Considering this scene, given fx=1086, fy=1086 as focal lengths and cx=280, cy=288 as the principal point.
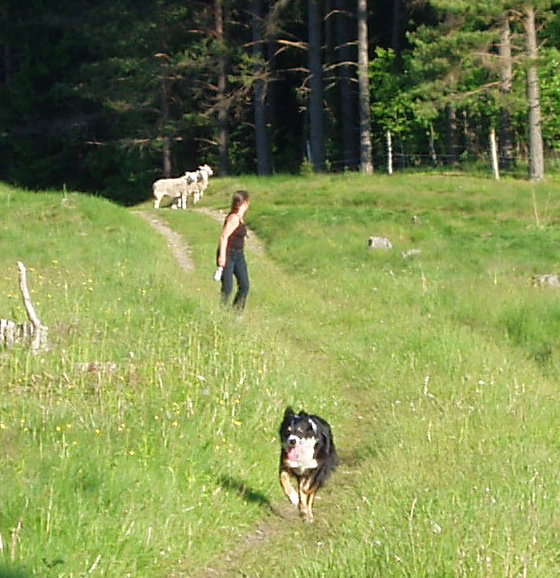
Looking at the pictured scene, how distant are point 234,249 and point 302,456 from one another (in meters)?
6.60

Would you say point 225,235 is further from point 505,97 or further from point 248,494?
point 505,97

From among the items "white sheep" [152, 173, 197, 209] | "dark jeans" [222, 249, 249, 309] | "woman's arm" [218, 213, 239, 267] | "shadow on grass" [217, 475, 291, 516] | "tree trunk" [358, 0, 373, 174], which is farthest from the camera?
"tree trunk" [358, 0, 373, 174]

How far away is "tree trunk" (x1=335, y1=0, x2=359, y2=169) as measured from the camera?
142ft

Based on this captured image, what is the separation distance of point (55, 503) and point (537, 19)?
111 feet

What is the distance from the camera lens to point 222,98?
43.8 m

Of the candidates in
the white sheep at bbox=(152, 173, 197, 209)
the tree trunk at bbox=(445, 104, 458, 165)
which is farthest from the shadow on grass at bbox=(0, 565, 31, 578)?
the tree trunk at bbox=(445, 104, 458, 165)

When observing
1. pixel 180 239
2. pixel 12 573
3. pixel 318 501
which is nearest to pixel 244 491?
pixel 318 501

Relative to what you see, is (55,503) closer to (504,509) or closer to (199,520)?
(199,520)

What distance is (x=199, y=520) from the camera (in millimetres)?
7348

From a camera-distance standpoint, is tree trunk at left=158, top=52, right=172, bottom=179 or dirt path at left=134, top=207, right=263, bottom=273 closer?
dirt path at left=134, top=207, right=263, bottom=273

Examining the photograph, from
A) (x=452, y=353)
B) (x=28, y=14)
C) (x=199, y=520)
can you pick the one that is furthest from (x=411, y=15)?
(x=199, y=520)

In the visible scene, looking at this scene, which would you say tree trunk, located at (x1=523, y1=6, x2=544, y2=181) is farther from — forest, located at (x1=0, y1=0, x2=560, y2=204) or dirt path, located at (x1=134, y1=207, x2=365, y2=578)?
dirt path, located at (x1=134, y1=207, x2=365, y2=578)

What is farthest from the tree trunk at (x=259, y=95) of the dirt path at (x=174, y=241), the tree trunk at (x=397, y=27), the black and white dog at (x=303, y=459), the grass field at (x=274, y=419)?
the black and white dog at (x=303, y=459)

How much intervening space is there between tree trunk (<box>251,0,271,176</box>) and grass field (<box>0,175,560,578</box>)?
24.2 metres
